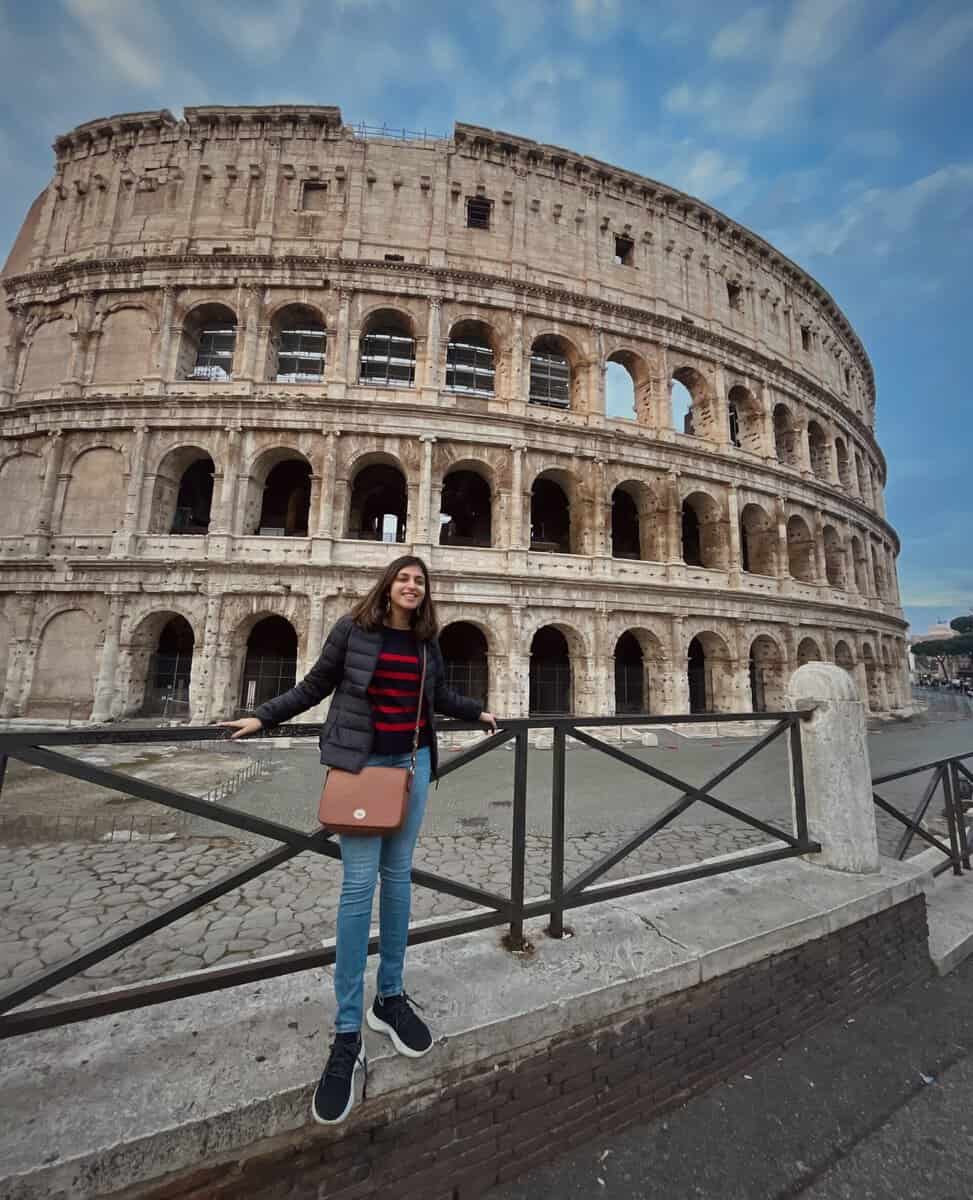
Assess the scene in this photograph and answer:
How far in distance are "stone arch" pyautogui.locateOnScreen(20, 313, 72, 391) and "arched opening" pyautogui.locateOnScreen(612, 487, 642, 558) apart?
19.3 meters

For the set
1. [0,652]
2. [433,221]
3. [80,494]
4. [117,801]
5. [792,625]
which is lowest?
[117,801]

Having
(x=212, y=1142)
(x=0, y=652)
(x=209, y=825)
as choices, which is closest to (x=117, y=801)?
(x=209, y=825)

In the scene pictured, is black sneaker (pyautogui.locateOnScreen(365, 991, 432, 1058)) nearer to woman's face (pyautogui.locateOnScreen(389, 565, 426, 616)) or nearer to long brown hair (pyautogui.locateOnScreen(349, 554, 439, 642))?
long brown hair (pyautogui.locateOnScreen(349, 554, 439, 642))

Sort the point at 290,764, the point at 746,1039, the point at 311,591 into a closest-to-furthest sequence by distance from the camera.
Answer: the point at 746,1039 < the point at 290,764 < the point at 311,591

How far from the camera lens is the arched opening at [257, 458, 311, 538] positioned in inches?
682

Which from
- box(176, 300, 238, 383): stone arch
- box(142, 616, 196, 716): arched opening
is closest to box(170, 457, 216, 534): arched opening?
box(176, 300, 238, 383): stone arch

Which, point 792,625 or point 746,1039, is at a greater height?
point 792,625

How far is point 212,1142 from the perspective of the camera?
152cm

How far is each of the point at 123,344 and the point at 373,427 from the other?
8.58 metres

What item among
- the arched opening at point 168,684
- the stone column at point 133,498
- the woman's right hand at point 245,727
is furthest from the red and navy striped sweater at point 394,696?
the stone column at point 133,498

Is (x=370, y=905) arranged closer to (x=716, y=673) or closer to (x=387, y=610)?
(x=387, y=610)

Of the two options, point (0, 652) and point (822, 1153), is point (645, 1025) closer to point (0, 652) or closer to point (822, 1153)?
point (822, 1153)

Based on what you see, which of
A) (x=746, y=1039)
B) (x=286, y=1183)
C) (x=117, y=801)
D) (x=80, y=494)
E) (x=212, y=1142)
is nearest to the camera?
(x=212, y=1142)

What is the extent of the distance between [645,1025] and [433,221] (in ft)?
66.3
